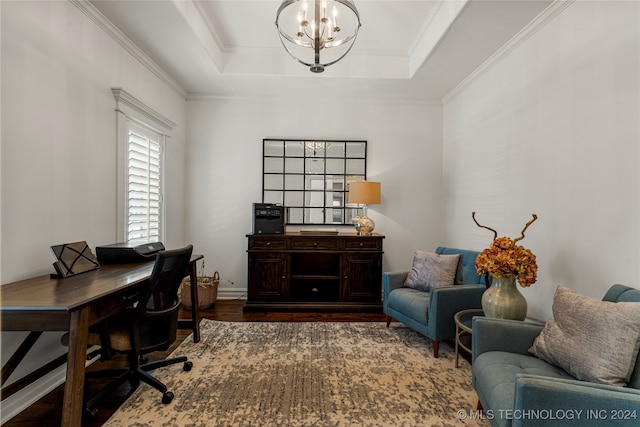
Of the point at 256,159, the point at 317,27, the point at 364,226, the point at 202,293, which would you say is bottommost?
the point at 202,293

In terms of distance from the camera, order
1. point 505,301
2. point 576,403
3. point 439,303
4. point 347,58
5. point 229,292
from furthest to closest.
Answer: point 229,292
point 347,58
point 439,303
point 505,301
point 576,403

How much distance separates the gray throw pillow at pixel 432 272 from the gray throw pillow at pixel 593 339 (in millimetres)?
1418

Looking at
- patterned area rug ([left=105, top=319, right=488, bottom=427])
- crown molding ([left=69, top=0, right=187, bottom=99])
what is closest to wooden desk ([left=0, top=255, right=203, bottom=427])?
patterned area rug ([left=105, top=319, right=488, bottom=427])

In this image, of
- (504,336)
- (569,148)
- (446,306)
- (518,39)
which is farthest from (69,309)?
(518,39)

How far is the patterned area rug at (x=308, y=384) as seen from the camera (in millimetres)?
1901

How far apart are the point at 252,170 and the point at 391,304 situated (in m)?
2.58

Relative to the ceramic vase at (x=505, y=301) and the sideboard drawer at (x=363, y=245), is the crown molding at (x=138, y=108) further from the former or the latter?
the ceramic vase at (x=505, y=301)

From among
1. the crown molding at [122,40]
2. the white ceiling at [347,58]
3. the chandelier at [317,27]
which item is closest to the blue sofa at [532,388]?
the chandelier at [317,27]

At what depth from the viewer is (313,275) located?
4.01 meters

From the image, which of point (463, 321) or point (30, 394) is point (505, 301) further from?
point (30, 394)

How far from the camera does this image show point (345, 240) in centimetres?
394

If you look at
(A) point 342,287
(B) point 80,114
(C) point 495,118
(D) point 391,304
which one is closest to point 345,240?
(A) point 342,287

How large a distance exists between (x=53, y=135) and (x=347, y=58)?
117 inches

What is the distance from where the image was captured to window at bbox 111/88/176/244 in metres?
2.95
